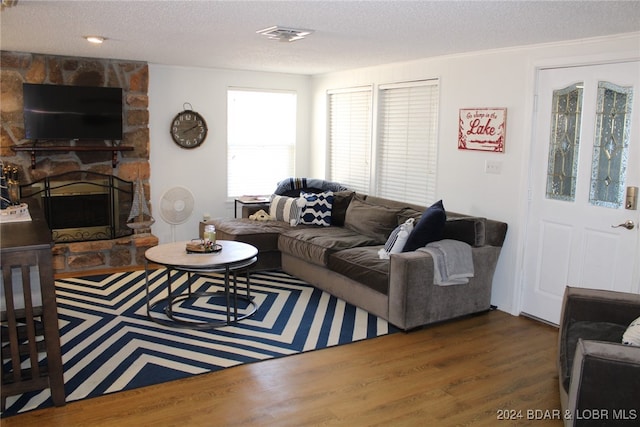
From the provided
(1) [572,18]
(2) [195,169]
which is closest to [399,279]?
(1) [572,18]

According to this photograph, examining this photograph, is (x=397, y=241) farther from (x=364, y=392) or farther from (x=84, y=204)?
(x=84, y=204)

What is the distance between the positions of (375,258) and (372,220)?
92 cm

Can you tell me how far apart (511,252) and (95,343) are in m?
3.23

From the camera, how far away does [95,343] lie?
3.78 metres

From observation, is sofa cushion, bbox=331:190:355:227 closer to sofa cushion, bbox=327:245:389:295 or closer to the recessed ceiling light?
sofa cushion, bbox=327:245:389:295

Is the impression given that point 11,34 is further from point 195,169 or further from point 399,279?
point 399,279

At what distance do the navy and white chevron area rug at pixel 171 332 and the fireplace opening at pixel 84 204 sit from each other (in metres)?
0.72

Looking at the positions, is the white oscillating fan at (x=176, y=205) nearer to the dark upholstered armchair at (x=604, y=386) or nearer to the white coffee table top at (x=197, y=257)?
the white coffee table top at (x=197, y=257)

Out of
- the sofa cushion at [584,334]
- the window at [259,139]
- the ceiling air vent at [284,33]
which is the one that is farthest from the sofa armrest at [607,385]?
the window at [259,139]

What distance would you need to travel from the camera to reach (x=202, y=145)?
21.3ft

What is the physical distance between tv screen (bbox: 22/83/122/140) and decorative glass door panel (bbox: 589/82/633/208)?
14.7 feet

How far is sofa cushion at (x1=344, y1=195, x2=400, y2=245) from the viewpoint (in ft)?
17.1

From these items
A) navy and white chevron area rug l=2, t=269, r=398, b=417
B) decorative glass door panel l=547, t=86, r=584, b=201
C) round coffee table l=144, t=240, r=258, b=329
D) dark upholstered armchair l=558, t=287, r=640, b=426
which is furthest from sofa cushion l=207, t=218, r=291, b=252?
dark upholstered armchair l=558, t=287, r=640, b=426

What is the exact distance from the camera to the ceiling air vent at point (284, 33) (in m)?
3.76
